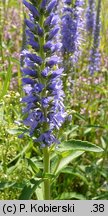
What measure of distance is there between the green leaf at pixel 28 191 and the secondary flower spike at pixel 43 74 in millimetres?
252

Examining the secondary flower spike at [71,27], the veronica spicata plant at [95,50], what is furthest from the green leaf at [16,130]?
the veronica spicata plant at [95,50]

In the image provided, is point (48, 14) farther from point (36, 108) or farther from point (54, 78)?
point (36, 108)

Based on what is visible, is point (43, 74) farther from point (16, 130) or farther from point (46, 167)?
point (46, 167)

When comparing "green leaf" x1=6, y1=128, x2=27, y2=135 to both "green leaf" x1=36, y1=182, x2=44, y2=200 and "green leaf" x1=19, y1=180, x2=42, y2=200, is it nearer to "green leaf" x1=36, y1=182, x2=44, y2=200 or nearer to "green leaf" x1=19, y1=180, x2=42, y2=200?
"green leaf" x1=19, y1=180, x2=42, y2=200

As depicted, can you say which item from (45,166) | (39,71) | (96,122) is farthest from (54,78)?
(96,122)

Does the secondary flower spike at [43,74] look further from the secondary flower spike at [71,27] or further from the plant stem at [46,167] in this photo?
the secondary flower spike at [71,27]

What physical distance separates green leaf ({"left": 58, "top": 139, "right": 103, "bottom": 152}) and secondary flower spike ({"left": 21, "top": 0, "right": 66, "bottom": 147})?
70 mm

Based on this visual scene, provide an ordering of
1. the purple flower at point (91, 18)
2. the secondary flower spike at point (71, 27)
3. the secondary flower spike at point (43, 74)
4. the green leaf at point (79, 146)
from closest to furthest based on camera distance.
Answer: the secondary flower spike at point (43, 74), the green leaf at point (79, 146), the secondary flower spike at point (71, 27), the purple flower at point (91, 18)

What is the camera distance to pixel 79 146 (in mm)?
2400

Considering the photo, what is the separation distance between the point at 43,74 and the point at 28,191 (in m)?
0.71

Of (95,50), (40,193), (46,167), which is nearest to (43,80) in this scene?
(46,167)

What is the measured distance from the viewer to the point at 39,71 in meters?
2.33

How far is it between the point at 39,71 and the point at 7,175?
2.58 feet

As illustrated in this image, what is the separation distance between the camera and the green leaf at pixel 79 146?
238 cm
